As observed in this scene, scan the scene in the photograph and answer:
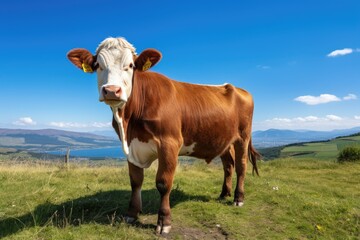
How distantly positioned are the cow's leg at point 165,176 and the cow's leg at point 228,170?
2767 mm

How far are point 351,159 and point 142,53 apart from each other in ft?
53.6

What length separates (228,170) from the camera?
801 cm

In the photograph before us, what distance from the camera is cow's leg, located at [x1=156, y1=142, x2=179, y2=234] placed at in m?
5.18

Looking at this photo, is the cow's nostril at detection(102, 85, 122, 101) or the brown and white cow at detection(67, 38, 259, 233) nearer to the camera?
the cow's nostril at detection(102, 85, 122, 101)

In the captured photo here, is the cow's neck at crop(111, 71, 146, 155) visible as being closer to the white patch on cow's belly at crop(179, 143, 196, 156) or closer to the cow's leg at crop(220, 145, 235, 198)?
the white patch on cow's belly at crop(179, 143, 196, 156)

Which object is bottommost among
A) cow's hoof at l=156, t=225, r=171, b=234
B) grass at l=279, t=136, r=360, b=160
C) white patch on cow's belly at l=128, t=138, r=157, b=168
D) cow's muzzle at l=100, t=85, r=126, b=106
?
grass at l=279, t=136, r=360, b=160

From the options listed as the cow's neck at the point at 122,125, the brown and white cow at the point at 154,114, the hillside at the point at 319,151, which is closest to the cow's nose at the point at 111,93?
the brown and white cow at the point at 154,114

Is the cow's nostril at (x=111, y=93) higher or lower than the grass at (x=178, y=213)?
higher

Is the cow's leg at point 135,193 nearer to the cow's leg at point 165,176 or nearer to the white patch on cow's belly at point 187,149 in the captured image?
the cow's leg at point 165,176

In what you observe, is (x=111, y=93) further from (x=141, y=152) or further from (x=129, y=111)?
(x=141, y=152)

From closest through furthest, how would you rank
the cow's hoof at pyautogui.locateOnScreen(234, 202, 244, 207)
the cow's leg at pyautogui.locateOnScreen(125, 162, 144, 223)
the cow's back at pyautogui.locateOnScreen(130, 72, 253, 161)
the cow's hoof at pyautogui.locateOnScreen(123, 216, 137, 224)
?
the cow's back at pyautogui.locateOnScreen(130, 72, 253, 161)
the cow's hoof at pyautogui.locateOnScreen(123, 216, 137, 224)
the cow's leg at pyautogui.locateOnScreen(125, 162, 144, 223)
the cow's hoof at pyautogui.locateOnScreen(234, 202, 244, 207)

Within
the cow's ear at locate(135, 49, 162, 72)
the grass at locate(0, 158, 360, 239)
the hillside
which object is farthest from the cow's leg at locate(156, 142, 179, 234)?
the hillside

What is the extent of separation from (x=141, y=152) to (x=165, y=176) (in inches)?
24.3

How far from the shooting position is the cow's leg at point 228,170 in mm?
7816
